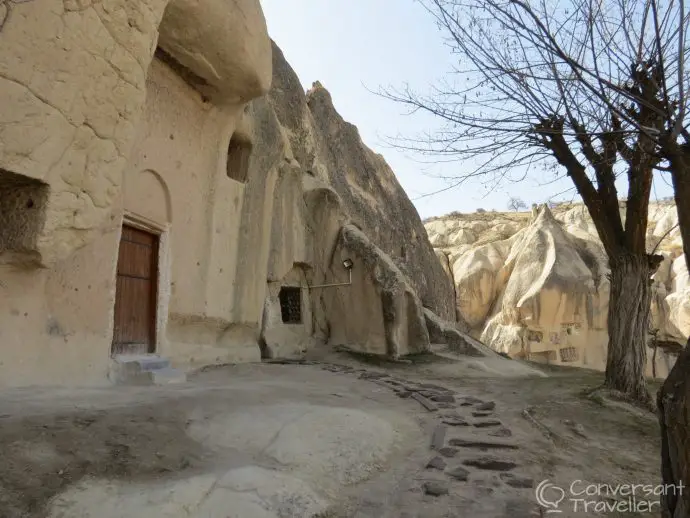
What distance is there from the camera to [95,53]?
4645 mm

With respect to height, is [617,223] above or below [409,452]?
above

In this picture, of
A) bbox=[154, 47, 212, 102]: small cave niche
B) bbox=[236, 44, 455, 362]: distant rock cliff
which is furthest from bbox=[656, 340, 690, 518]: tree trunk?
bbox=[236, 44, 455, 362]: distant rock cliff

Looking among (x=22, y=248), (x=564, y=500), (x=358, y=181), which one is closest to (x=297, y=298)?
(x=358, y=181)

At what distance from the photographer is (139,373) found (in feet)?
20.0

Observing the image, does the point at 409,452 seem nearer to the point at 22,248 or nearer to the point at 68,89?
the point at 22,248

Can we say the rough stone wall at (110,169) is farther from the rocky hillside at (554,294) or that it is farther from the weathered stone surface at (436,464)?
the rocky hillside at (554,294)

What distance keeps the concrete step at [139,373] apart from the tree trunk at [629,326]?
5.56 meters

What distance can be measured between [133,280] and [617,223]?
6.60 metres

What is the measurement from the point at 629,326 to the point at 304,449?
5235 millimetres

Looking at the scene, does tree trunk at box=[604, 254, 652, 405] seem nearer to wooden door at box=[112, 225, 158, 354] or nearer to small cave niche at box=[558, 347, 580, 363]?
wooden door at box=[112, 225, 158, 354]

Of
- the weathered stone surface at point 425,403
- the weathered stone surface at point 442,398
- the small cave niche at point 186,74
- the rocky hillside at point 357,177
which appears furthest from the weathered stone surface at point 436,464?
the rocky hillside at point 357,177

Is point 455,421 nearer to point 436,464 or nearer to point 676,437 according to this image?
point 436,464

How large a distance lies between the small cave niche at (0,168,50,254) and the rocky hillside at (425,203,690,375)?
17799mm

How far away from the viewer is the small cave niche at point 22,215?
4473 millimetres
